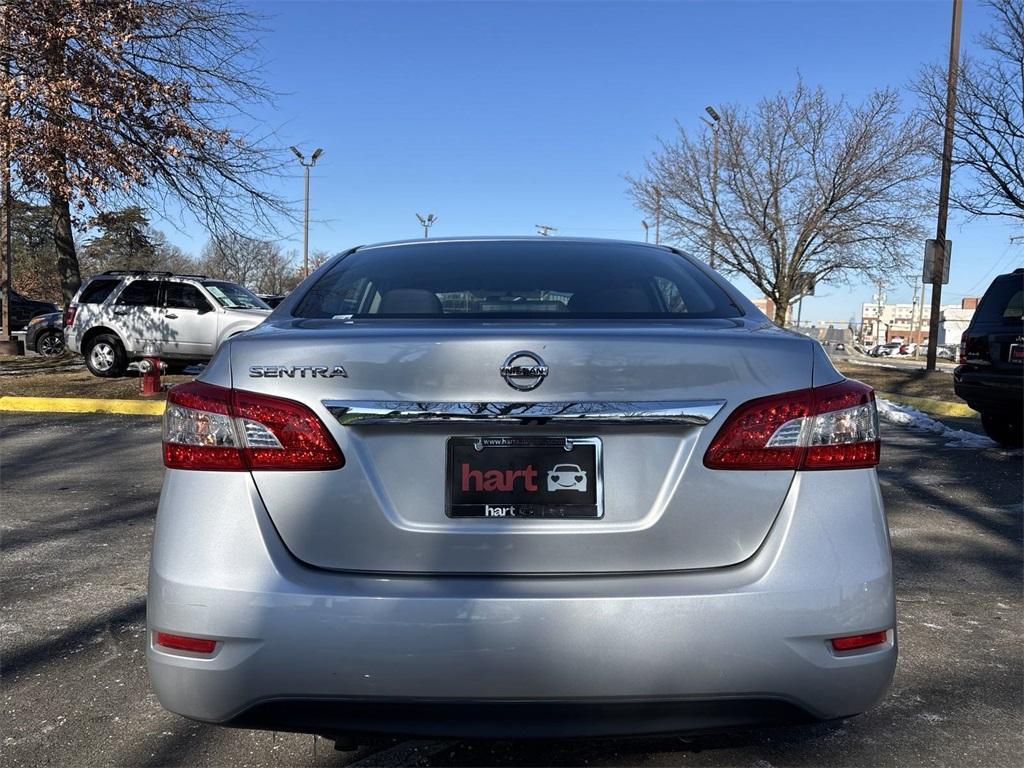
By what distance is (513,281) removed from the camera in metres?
2.89

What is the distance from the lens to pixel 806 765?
2.39m

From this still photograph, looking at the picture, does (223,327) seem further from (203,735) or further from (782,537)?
(782,537)

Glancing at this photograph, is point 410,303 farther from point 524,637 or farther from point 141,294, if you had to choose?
point 141,294

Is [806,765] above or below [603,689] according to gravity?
below

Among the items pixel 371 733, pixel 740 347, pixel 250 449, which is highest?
pixel 740 347

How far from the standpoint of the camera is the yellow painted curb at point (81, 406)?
10281mm

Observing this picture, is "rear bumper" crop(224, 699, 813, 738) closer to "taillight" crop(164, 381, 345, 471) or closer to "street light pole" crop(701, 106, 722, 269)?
"taillight" crop(164, 381, 345, 471)

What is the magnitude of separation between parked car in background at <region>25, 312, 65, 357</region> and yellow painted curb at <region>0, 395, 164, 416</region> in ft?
24.9

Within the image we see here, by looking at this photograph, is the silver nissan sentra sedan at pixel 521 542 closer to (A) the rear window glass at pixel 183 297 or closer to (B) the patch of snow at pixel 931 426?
(B) the patch of snow at pixel 931 426

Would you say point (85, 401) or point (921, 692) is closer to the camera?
point (921, 692)

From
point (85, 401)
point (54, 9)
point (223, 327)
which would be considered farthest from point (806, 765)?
point (223, 327)

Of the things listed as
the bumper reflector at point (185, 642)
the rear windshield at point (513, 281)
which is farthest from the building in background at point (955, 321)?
the bumper reflector at point (185, 642)

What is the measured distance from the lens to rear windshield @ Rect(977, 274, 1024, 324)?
7582 mm

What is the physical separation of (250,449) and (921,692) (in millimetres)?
2476
